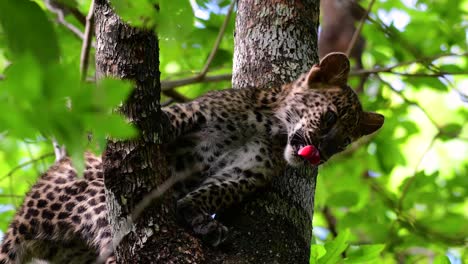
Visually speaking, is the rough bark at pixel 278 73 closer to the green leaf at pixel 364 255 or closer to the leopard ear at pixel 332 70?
the leopard ear at pixel 332 70

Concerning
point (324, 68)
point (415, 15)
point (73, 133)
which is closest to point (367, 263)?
point (324, 68)

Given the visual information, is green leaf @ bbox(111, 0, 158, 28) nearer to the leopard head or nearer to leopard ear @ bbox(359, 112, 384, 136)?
the leopard head

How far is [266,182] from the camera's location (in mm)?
4734

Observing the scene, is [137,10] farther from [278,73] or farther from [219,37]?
[219,37]

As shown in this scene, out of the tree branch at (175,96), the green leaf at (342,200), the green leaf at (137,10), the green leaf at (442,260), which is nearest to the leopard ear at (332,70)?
the green leaf at (442,260)

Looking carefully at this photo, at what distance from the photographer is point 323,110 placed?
546cm

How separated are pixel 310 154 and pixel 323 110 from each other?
2.05 feet

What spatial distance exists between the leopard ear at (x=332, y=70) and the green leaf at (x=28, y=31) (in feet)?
11.4

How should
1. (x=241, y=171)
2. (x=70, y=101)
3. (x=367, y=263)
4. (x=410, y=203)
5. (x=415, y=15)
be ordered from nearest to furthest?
1. (x=70, y=101)
2. (x=241, y=171)
3. (x=367, y=263)
4. (x=410, y=203)
5. (x=415, y=15)

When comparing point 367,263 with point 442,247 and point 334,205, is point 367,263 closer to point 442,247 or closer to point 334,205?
point 334,205

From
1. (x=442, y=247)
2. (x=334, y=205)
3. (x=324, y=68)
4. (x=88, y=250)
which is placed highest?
(x=324, y=68)

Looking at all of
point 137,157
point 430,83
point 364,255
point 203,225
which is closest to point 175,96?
point 430,83

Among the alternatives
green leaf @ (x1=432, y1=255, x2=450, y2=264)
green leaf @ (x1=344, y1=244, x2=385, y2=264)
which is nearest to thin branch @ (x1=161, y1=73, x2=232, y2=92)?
green leaf @ (x1=344, y1=244, x2=385, y2=264)

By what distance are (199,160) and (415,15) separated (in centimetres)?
536
